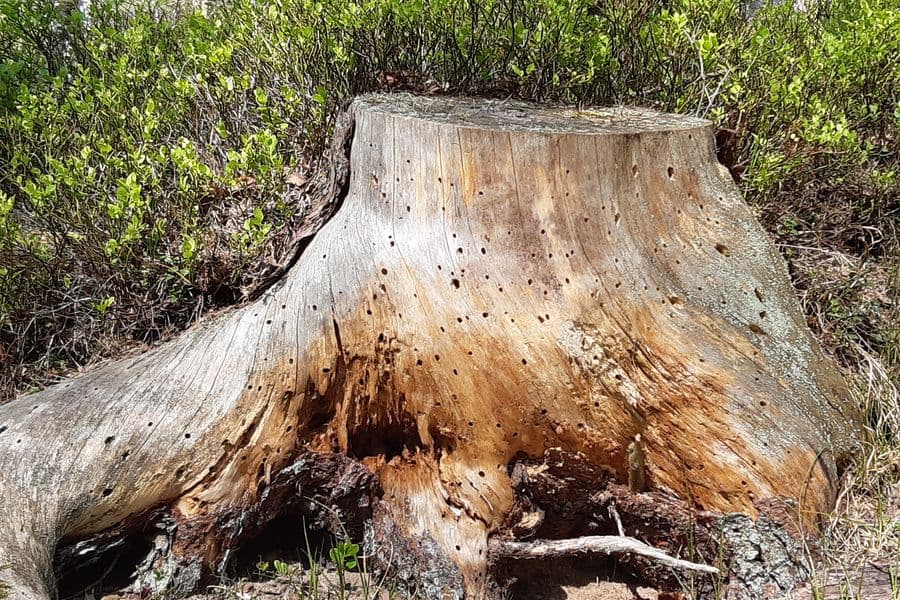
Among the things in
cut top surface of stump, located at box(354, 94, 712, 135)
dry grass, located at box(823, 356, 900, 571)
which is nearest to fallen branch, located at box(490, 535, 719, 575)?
dry grass, located at box(823, 356, 900, 571)

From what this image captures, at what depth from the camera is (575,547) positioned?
2572 millimetres

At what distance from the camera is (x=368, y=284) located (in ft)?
8.61

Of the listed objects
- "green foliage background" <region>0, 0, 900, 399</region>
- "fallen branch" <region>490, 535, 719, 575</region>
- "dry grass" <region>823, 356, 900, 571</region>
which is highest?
"green foliage background" <region>0, 0, 900, 399</region>

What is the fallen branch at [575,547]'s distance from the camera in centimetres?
247

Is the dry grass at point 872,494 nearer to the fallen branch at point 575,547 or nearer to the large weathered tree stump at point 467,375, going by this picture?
the large weathered tree stump at point 467,375

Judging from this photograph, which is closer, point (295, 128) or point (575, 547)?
point (575, 547)

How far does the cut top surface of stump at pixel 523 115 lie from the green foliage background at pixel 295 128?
418 millimetres

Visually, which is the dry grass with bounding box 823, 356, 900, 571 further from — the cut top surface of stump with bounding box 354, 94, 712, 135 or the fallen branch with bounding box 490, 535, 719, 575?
the cut top surface of stump with bounding box 354, 94, 712, 135

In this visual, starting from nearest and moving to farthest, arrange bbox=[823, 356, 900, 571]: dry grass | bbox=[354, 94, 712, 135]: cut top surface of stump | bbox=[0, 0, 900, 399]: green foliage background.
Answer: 1. bbox=[823, 356, 900, 571]: dry grass
2. bbox=[354, 94, 712, 135]: cut top surface of stump
3. bbox=[0, 0, 900, 399]: green foliage background

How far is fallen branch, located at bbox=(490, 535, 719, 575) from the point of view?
97.2 inches

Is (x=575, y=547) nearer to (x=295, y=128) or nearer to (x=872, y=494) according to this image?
(x=872, y=494)

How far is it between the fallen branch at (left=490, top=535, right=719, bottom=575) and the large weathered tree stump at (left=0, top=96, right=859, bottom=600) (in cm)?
7

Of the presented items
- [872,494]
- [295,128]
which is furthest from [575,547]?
[295,128]

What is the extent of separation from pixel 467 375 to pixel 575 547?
0.79 meters
